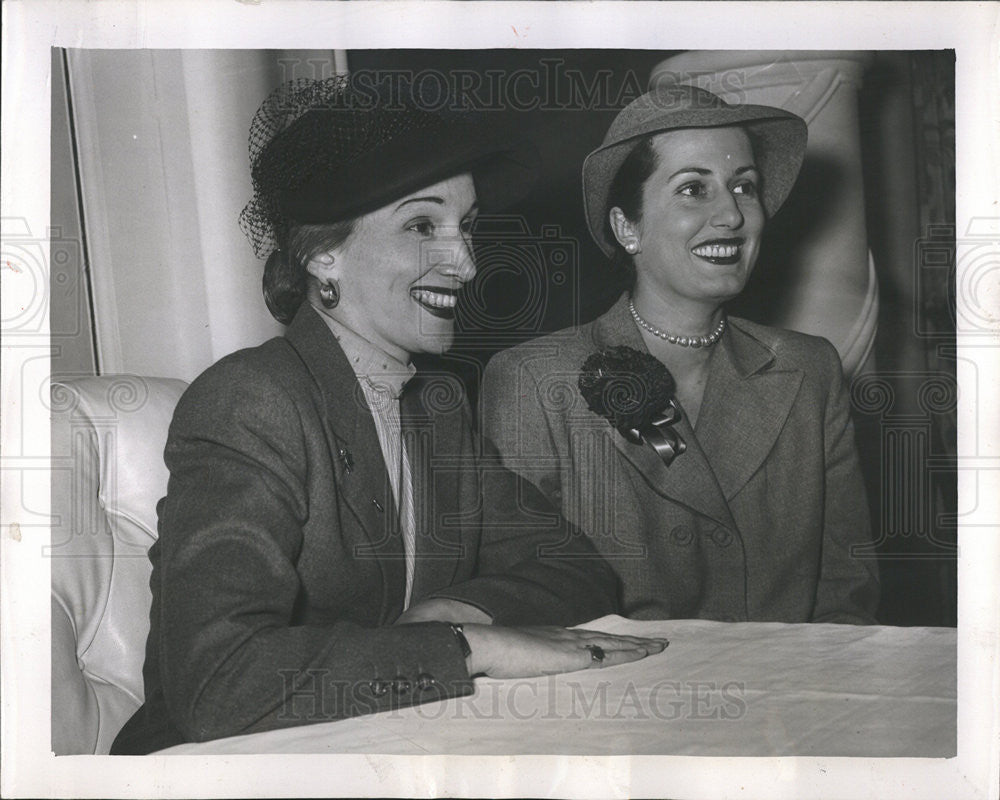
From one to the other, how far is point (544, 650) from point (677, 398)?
61cm

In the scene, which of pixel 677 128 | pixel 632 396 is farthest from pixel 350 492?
pixel 677 128

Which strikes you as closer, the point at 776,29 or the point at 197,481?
the point at 197,481

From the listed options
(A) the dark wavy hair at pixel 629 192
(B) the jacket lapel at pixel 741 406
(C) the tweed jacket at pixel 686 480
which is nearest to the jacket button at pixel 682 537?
(C) the tweed jacket at pixel 686 480

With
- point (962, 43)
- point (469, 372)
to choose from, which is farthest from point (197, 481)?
point (962, 43)

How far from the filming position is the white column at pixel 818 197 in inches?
94.9

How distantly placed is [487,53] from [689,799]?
1.69 meters

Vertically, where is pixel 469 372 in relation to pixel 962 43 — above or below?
below

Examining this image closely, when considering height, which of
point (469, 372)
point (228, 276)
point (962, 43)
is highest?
point (962, 43)

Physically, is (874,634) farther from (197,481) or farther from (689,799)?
(197,481)

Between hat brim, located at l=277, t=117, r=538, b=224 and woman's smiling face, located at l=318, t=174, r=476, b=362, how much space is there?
0.09 ft

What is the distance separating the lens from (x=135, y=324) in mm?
2369

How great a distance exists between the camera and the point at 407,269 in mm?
2295

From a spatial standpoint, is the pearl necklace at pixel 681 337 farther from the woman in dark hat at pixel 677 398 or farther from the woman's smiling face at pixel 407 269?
the woman's smiling face at pixel 407 269

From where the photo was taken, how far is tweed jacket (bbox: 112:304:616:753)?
7.10 ft
